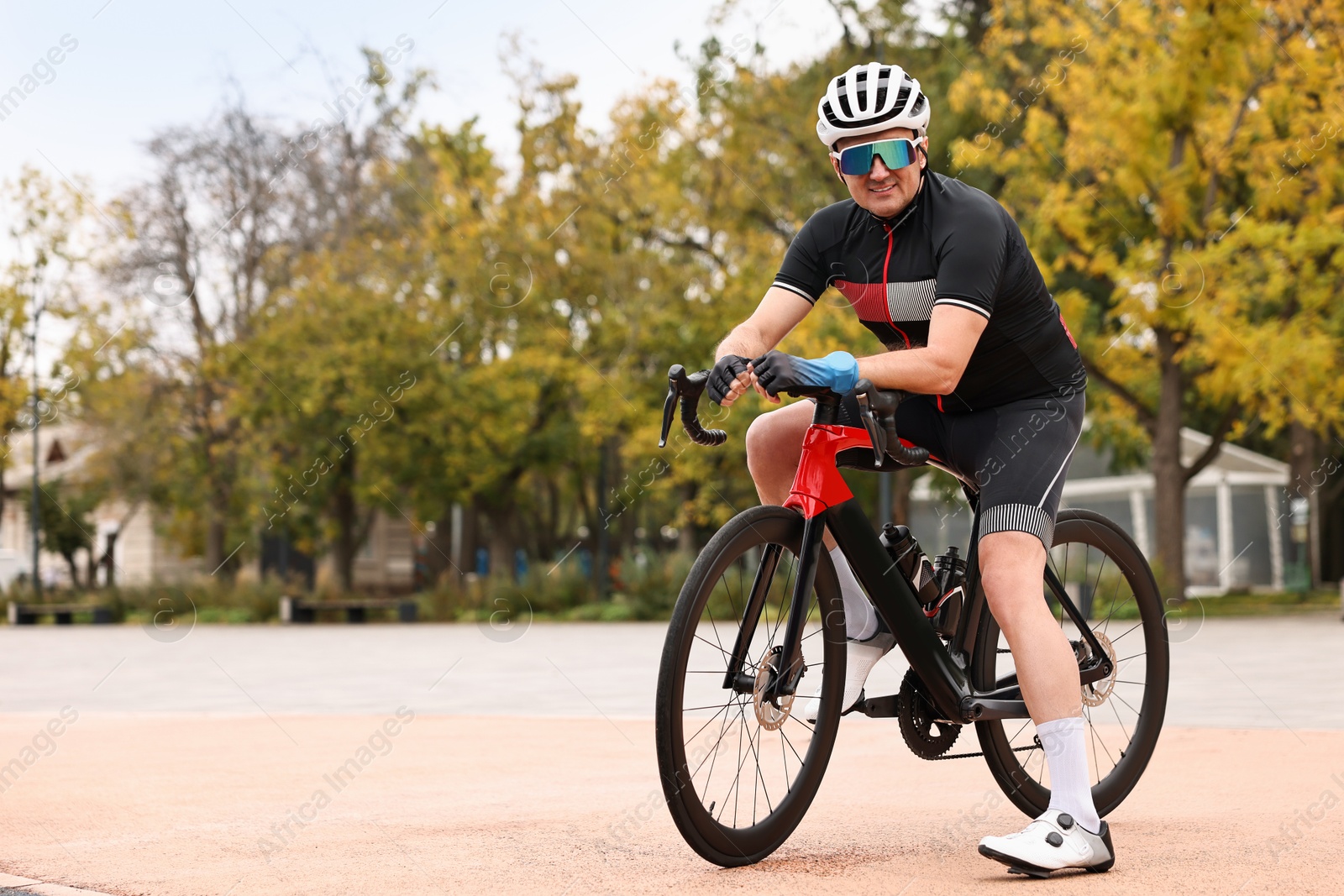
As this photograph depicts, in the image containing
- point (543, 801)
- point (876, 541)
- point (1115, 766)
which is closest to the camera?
point (876, 541)

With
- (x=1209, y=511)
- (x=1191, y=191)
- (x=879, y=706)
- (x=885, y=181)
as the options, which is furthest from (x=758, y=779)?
(x=1209, y=511)

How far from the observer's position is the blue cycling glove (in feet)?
11.6

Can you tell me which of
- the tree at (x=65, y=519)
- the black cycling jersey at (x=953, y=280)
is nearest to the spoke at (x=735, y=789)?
the black cycling jersey at (x=953, y=280)

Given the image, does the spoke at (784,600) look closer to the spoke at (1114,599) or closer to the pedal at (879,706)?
the pedal at (879,706)

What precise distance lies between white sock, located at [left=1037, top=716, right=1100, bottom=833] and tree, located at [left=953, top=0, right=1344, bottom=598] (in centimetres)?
1466

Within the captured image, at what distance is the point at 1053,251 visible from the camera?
69.2ft

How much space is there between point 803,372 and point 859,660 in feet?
3.17

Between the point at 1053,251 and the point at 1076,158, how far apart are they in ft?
7.35

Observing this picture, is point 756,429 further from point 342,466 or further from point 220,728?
point 342,466

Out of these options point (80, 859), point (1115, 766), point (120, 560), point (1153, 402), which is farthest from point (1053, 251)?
point (120, 560)

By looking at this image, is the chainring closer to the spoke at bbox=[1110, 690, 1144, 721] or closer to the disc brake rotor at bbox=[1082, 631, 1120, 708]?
the disc brake rotor at bbox=[1082, 631, 1120, 708]

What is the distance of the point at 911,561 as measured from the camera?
4.15 metres

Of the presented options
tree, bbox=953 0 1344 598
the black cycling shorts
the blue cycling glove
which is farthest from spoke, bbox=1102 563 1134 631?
tree, bbox=953 0 1344 598

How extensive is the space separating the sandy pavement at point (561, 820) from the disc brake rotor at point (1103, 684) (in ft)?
1.22
